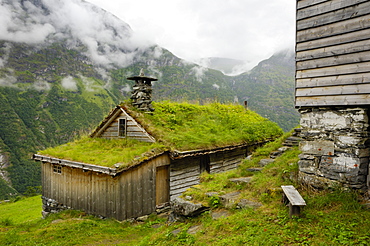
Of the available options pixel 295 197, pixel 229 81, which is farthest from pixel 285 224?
pixel 229 81

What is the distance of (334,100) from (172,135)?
7867 mm

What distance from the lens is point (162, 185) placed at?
11477 millimetres

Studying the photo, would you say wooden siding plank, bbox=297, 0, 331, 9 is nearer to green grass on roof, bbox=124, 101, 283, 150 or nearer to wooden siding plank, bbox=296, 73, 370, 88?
wooden siding plank, bbox=296, 73, 370, 88

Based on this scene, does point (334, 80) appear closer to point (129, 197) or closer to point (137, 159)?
point (137, 159)

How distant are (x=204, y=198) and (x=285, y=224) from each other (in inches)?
97.4

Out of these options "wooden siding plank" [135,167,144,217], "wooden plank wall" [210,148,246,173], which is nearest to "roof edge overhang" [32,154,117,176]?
"wooden siding plank" [135,167,144,217]

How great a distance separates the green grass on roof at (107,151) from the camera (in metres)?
10.1

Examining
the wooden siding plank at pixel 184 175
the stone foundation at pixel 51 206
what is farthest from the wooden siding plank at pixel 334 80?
the stone foundation at pixel 51 206

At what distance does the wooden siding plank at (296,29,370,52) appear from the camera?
5168 mm

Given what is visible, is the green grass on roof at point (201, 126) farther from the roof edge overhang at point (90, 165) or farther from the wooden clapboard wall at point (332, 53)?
the wooden clapboard wall at point (332, 53)

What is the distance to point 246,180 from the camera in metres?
7.22

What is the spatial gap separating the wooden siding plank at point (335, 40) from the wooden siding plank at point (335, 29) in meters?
0.07

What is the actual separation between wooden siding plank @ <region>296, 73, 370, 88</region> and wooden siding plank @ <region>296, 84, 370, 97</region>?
0.09 m

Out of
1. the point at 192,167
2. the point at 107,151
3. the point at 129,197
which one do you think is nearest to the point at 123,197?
the point at 129,197
